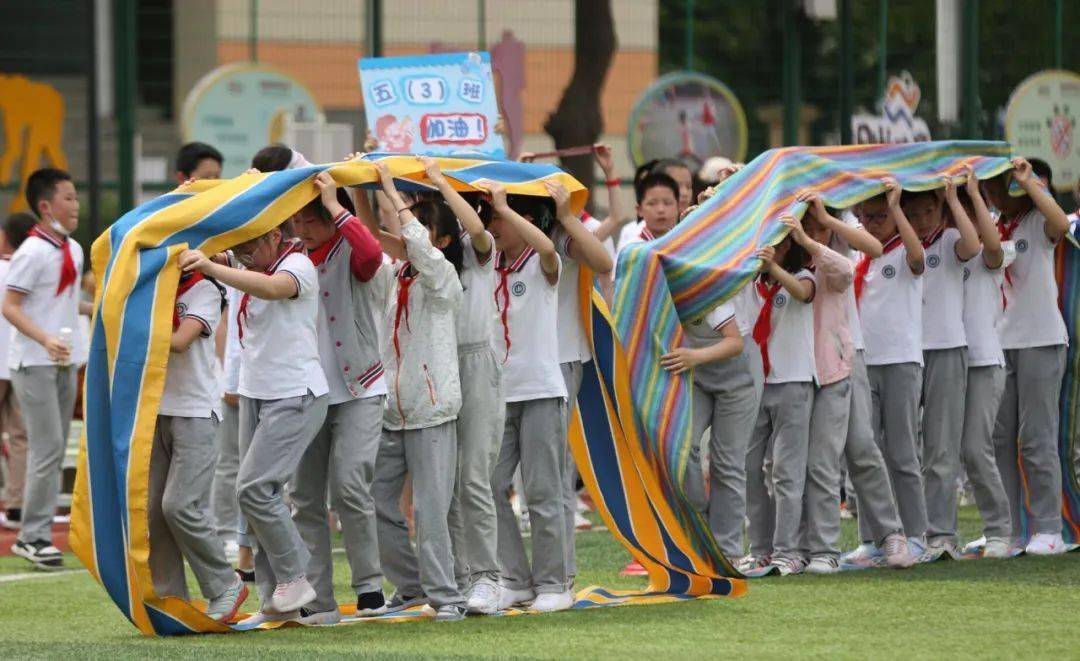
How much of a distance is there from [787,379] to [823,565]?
Result: 0.91 metres

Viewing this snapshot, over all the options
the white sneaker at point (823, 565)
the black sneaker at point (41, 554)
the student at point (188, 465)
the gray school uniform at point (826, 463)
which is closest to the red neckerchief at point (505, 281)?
the student at point (188, 465)

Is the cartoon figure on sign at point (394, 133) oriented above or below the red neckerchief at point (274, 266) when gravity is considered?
above

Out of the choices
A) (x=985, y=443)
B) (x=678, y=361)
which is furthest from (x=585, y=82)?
(x=678, y=361)

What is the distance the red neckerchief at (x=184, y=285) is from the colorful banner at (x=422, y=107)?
9.42ft

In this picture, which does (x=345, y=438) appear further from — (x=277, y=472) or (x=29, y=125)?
(x=29, y=125)

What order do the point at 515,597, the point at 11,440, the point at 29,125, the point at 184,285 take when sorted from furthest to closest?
the point at 29,125
the point at 11,440
the point at 515,597
the point at 184,285

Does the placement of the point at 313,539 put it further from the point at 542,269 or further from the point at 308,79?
the point at 308,79

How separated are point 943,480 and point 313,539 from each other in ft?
11.7

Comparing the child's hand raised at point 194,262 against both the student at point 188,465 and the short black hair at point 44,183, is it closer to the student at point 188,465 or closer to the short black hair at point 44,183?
the student at point 188,465

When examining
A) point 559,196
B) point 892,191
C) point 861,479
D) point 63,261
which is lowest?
point 861,479

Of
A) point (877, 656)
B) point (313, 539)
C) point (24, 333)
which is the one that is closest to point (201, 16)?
point (24, 333)

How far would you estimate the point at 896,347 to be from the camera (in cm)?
977

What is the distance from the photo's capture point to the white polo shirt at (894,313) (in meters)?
9.78

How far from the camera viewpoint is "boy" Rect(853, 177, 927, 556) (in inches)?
385
